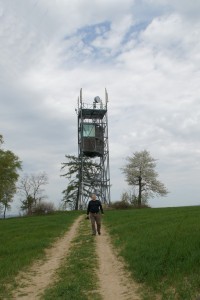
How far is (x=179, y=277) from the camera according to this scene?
9.24 m

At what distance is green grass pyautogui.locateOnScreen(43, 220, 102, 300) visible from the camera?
9.30 metres

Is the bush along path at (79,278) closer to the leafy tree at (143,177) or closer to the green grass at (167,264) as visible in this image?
the green grass at (167,264)

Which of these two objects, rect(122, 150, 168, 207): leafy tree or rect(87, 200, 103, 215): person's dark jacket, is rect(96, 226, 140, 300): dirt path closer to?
rect(87, 200, 103, 215): person's dark jacket

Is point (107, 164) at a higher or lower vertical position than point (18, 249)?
higher

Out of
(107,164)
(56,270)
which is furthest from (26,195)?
(56,270)

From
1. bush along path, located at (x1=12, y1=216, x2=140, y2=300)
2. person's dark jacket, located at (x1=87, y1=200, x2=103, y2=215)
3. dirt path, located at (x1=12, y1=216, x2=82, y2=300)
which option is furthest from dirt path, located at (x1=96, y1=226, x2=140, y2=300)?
person's dark jacket, located at (x1=87, y1=200, x2=103, y2=215)

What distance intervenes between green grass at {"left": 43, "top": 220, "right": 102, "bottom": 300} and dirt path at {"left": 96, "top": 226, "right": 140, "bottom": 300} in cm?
21

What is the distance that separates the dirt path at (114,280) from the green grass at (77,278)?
0.70ft

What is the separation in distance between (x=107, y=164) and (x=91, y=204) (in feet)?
138

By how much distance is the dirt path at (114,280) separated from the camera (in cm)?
920

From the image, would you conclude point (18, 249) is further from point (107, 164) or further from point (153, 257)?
point (107, 164)

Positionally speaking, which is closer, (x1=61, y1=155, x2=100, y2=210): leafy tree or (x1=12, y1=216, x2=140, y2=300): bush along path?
(x1=12, y1=216, x2=140, y2=300): bush along path

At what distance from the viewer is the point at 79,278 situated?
10.9 m

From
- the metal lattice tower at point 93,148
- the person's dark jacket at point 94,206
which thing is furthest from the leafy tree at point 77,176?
the person's dark jacket at point 94,206
